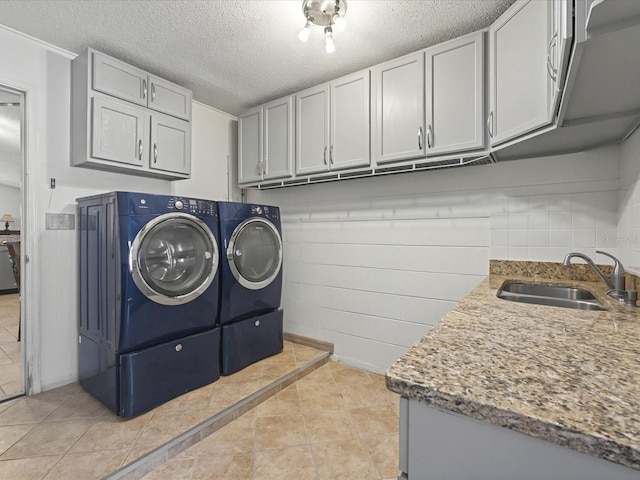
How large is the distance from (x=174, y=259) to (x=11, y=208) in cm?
158

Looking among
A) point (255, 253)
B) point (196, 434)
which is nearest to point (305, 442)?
point (196, 434)

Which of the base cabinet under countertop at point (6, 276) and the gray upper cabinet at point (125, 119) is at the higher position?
the gray upper cabinet at point (125, 119)

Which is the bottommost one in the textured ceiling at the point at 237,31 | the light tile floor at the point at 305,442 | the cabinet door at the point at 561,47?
the light tile floor at the point at 305,442

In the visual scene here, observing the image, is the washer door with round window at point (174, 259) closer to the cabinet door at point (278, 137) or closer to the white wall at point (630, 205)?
the cabinet door at point (278, 137)

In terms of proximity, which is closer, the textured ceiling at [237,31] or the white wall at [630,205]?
the white wall at [630,205]

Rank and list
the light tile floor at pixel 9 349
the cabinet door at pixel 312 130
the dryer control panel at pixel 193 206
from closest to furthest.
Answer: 1. the dryer control panel at pixel 193 206
2. the light tile floor at pixel 9 349
3. the cabinet door at pixel 312 130

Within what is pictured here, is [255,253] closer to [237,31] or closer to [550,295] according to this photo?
[237,31]

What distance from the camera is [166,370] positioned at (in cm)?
196

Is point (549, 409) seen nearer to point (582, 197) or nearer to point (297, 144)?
point (582, 197)

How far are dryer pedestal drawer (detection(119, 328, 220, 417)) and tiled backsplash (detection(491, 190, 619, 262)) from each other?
2.13 m

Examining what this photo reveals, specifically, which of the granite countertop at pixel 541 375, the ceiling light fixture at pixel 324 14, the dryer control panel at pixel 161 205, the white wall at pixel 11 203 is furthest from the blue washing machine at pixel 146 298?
the granite countertop at pixel 541 375

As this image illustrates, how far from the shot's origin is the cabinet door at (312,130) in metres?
2.55

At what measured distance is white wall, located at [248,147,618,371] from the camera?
196 centimetres

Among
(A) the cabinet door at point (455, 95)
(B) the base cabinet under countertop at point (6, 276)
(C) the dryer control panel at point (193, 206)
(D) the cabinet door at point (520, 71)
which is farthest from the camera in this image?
(B) the base cabinet under countertop at point (6, 276)
